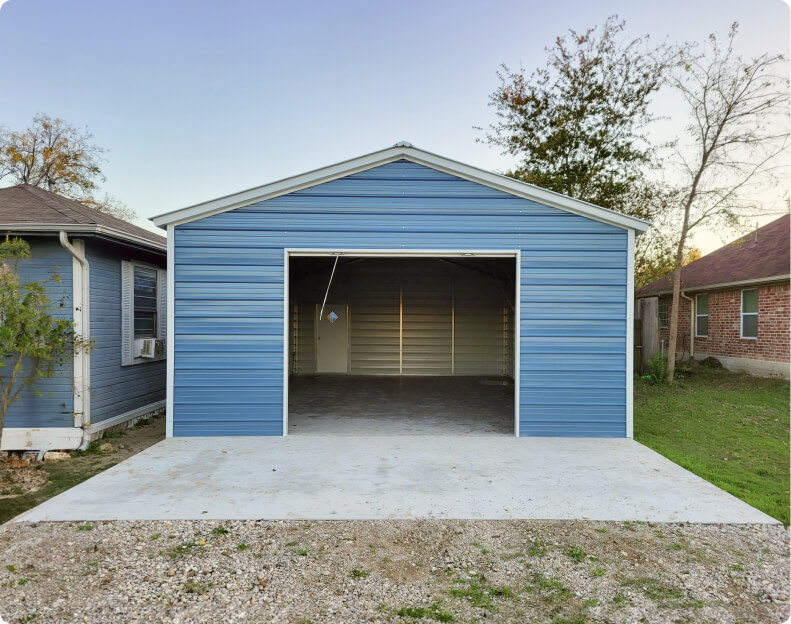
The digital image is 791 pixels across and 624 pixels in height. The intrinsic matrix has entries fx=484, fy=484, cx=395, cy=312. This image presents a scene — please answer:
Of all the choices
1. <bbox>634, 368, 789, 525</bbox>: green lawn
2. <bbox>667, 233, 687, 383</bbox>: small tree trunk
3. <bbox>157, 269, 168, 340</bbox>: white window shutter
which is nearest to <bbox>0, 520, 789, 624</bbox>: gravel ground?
<bbox>634, 368, 789, 525</bbox>: green lawn

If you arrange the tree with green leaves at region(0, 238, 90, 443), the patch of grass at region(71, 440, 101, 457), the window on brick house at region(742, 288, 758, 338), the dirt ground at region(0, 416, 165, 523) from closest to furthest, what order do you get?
the dirt ground at region(0, 416, 165, 523) < the tree with green leaves at region(0, 238, 90, 443) < the patch of grass at region(71, 440, 101, 457) < the window on brick house at region(742, 288, 758, 338)

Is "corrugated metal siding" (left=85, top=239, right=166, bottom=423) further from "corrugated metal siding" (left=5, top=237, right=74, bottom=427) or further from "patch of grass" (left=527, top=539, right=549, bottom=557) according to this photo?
"patch of grass" (left=527, top=539, right=549, bottom=557)

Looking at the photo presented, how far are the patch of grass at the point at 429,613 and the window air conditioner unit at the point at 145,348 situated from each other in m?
5.89

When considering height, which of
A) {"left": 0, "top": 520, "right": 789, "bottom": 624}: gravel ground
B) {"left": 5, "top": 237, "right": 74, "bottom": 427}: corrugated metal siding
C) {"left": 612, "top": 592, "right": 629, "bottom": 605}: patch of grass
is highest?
{"left": 5, "top": 237, "right": 74, "bottom": 427}: corrugated metal siding

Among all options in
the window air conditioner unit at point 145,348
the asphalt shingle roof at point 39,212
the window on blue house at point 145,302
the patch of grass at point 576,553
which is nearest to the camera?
the patch of grass at point 576,553

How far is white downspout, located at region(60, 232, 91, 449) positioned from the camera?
577cm

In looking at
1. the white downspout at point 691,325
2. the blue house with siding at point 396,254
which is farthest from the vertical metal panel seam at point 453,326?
the blue house with siding at point 396,254

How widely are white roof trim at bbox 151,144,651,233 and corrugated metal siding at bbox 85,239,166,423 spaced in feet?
3.49

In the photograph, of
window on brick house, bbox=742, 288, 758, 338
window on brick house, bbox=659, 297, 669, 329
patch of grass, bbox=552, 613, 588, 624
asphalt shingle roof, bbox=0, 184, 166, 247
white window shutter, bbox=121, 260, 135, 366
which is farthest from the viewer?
window on brick house, bbox=659, 297, 669, 329

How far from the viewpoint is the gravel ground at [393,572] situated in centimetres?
247

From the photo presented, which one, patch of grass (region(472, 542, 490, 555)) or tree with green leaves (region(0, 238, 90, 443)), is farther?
tree with green leaves (region(0, 238, 90, 443))

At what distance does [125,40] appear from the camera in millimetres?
10891

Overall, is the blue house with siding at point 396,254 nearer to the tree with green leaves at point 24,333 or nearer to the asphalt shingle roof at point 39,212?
the asphalt shingle roof at point 39,212

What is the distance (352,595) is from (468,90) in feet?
43.9
